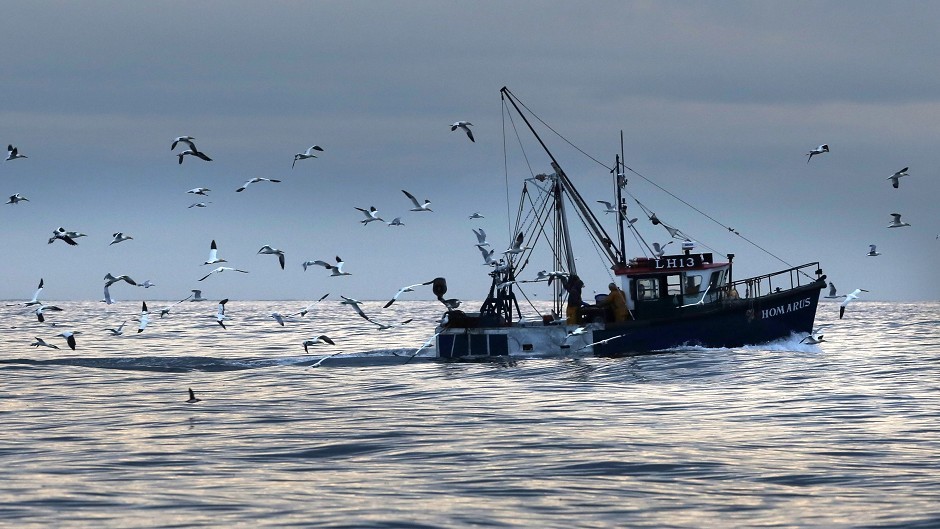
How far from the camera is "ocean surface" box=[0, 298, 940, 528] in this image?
659 inches

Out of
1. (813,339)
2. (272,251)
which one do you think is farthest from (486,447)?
(813,339)

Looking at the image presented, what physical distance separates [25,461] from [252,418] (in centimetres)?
741

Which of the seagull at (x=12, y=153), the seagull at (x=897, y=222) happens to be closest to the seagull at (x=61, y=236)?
the seagull at (x=12, y=153)

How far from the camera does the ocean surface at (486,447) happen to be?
55.0ft

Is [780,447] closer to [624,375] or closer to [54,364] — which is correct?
[624,375]

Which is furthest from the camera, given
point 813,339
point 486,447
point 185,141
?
point 813,339

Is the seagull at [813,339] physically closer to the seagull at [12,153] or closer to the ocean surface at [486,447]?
the ocean surface at [486,447]

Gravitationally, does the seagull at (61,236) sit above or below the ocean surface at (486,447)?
above

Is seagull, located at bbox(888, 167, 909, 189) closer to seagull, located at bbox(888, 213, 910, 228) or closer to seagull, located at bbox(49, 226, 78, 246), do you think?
seagull, located at bbox(888, 213, 910, 228)

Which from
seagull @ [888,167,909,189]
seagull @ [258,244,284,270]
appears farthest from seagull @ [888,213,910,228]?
seagull @ [258,244,284,270]

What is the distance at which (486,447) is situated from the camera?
22.8 m

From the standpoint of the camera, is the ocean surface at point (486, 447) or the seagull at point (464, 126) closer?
the ocean surface at point (486, 447)

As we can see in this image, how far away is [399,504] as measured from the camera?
1727 cm

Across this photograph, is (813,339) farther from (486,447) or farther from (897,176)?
(486,447)
